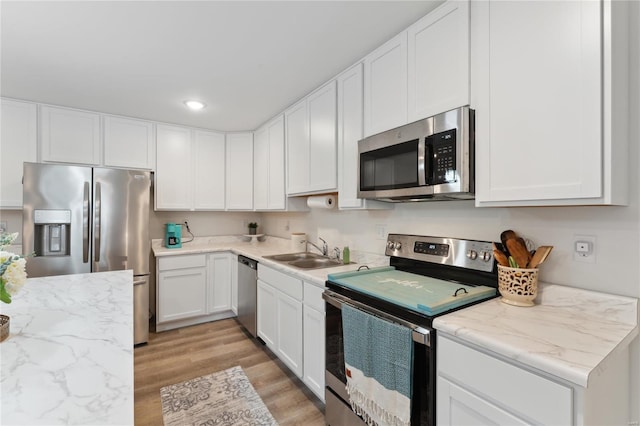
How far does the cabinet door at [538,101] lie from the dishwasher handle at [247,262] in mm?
2143

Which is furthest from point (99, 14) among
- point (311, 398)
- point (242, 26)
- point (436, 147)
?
point (311, 398)

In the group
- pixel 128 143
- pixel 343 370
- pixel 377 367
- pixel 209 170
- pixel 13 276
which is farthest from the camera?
pixel 209 170

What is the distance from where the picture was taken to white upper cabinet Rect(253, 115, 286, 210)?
3.12 meters

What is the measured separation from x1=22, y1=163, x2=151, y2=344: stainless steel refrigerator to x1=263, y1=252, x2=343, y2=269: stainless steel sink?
1395 mm

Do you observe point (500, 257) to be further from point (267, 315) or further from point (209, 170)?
point (209, 170)

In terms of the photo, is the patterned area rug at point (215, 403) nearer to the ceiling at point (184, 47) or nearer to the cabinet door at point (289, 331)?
the cabinet door at point (289, 331)

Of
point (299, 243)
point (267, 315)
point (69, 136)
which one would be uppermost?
point (69, 136)

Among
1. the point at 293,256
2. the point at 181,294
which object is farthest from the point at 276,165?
the point at 181,294

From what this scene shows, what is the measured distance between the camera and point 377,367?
4.56 ft

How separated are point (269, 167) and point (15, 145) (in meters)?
2.35

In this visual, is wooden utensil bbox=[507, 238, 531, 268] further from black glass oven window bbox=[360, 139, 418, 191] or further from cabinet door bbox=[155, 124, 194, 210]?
cabinet door bbox=[155, 124, 194, 210]

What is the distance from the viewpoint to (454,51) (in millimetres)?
1467

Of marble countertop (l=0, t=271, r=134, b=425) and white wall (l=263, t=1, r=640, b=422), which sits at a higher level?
white wall (l=263, t=1, r=640, b=422)

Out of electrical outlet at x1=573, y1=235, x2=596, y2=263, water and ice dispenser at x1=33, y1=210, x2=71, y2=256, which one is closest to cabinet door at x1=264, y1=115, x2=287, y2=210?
water and ice dispenser at x1=33, y1=210, x2=71, y2=256
